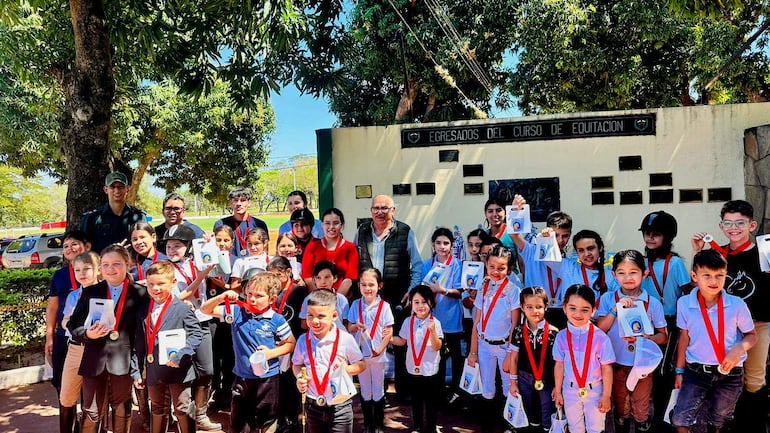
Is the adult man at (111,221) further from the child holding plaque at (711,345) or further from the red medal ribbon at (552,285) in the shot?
the child holding plaque at (711,345)

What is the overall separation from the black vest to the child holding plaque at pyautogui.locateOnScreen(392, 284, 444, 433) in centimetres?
67

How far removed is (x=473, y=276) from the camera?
3.70 meters

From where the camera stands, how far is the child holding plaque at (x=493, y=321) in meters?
3.60

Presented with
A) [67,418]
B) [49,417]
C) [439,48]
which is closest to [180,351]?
[67,418]

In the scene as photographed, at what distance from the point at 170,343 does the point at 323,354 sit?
0.93m

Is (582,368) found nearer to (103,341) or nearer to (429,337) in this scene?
(429,337)

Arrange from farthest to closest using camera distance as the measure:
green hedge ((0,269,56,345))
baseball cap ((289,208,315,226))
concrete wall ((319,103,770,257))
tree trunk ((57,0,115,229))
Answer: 1. concrete wall ((319,103,770,257))
2. green hedge ((0,269,56,345))
3. tree trunk ((57,0,115,229))
4. baseball cap ((289,208,315,226))

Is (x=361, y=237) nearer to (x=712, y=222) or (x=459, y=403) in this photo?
(x=459, y=403)

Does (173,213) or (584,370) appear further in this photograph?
(173,213)

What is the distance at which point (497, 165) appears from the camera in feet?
21.6

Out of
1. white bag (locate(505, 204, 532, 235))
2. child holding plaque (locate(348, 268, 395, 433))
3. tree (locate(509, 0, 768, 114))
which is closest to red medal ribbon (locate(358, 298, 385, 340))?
child holding plaque (locate(348, 268, 395, 433))

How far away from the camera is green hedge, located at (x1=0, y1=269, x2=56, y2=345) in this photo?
563 cm

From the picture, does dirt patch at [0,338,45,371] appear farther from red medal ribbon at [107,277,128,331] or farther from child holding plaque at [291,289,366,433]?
child holding plaque at [291,289,366,433]

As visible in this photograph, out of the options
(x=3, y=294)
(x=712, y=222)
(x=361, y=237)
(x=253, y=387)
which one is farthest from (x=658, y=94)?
(x=3, y=294)
